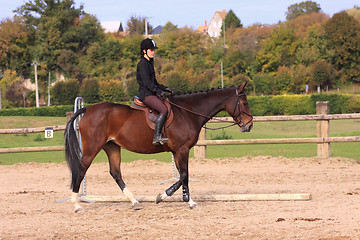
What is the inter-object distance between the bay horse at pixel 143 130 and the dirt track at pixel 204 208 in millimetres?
577

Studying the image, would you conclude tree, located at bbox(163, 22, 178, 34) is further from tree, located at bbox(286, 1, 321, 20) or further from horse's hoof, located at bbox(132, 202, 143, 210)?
horse's hoof, located at bbox(132, 202, 143, 210)

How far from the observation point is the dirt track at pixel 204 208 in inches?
218

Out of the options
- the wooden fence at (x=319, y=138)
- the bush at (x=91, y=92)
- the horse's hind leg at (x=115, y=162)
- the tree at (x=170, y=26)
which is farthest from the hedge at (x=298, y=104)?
the tree at (x=170, y=26)

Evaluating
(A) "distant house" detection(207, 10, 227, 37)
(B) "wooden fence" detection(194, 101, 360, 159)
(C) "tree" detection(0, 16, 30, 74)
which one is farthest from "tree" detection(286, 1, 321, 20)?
(B) "wooden fence" detection(194, 101, 360, 159)

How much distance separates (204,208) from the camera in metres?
7.04

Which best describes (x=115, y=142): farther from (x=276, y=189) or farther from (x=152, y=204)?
(x=276, y=189)

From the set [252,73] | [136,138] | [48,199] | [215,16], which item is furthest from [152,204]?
[215,16]

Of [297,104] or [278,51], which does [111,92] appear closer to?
[297,104]

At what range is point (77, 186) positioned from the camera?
7137 mm

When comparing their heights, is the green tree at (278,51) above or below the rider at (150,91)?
above

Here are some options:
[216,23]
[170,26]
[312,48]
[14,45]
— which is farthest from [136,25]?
[216,23]

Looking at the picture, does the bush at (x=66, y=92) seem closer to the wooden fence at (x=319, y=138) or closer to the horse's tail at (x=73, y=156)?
the wooden fence at (x=319, y=138)

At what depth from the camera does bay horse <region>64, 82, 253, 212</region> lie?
7.03 m

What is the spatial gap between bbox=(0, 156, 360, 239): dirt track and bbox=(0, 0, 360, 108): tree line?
33.8 m
